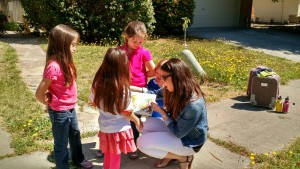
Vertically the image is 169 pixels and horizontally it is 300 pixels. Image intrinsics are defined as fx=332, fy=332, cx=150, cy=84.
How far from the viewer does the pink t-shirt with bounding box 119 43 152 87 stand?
3871mm

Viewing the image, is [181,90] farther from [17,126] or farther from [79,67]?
[79,67]

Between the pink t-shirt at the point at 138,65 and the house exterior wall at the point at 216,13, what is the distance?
14750 millimetres

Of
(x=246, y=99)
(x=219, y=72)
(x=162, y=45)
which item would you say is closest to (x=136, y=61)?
(x=246, y=99)

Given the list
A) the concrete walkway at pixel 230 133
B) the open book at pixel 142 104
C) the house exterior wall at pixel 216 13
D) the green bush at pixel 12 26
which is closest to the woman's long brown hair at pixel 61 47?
the open book at pixel 142 104

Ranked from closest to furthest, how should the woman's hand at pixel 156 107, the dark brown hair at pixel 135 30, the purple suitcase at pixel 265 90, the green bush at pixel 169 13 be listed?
1. the woman's hand at pixel 156 107
2. the dark brown hair at pixel 135 30
3. the purple suitcase at pixel 265 90
4. the green bush at pixel 169 13

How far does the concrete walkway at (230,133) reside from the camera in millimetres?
3732

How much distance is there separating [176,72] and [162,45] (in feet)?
29.4

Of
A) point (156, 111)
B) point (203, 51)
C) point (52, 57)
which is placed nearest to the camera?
point (52, 57)

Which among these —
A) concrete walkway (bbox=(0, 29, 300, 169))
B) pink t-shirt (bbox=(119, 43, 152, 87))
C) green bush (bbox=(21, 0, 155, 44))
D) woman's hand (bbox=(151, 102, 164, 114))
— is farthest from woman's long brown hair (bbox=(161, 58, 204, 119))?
green bush (bbox=(21, 0, 155, 44))

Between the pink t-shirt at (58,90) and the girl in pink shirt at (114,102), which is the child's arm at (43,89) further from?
the girl in pink shirt at (114,102)

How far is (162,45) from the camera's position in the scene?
39.6 ft

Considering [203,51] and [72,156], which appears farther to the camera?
[203,51]

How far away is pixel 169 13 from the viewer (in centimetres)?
1438

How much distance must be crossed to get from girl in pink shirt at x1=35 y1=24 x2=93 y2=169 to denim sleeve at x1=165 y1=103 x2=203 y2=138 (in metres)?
1.05
